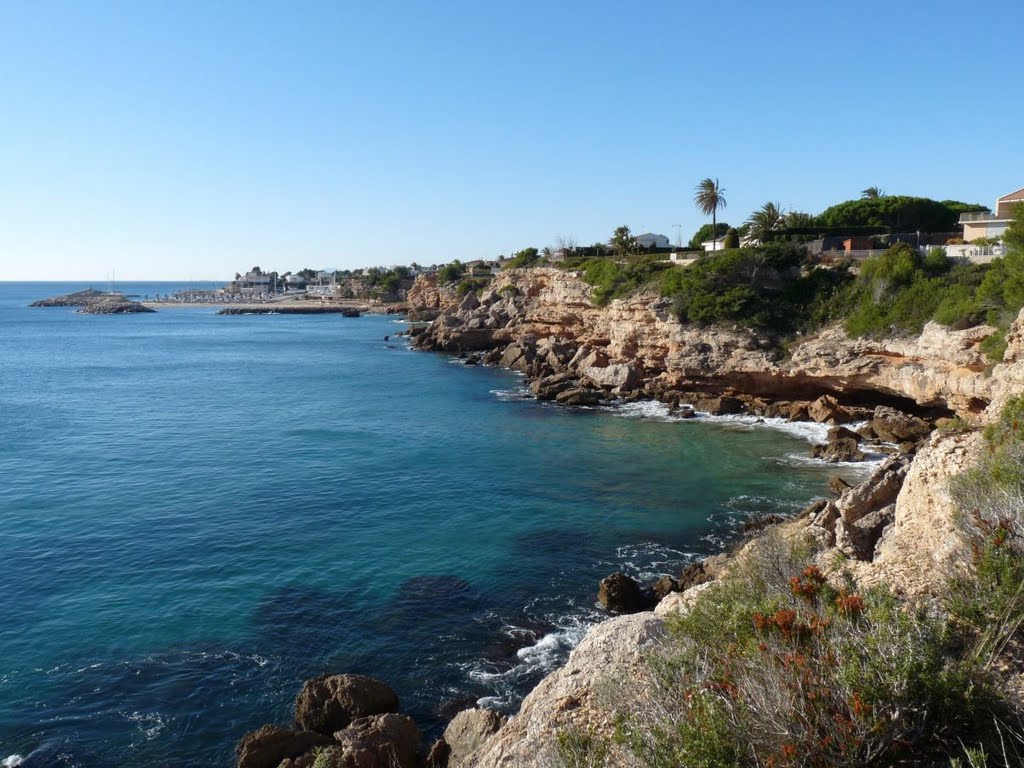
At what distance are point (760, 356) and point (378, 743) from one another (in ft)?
107

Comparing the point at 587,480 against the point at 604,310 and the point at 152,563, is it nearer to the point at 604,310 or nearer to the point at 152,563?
the point at 152,563

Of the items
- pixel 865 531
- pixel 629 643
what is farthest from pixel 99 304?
pixel 629 643

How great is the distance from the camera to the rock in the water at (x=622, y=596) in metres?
17.7

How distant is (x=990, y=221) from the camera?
42.8 meters

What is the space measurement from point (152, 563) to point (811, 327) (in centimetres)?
3431

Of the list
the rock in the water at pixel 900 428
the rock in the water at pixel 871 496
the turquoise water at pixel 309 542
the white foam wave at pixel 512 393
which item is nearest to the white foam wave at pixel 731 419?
the turquoise water at pixel 309 542

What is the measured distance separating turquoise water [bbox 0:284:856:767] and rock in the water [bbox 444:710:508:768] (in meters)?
1.32

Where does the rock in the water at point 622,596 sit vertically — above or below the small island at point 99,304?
below

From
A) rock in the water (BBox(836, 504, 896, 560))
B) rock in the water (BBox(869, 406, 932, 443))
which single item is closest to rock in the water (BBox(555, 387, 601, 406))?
rock in the water (BBox(869, 406, 932, 443))

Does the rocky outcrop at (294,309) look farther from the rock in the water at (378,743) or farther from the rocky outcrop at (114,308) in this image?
the rock in the water at (378,743)

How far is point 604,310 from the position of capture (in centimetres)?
5272

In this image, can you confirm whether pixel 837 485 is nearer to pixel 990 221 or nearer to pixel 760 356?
pixel 760 356

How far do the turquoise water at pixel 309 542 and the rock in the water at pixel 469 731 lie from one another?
1.32 meters

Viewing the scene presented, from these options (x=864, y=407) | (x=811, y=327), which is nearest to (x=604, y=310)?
(x=811, y=327)
